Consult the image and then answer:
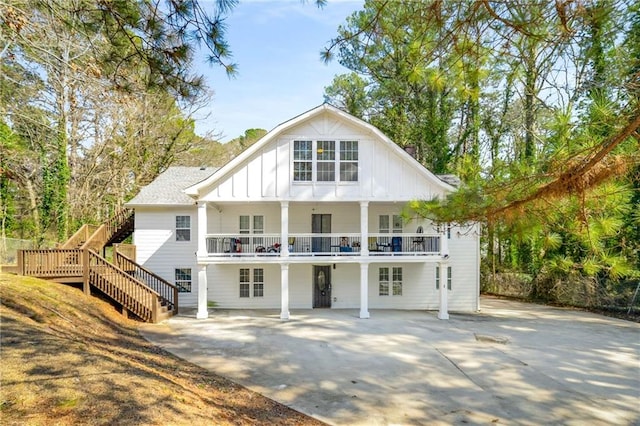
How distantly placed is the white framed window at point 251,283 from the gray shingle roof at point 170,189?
4.02m

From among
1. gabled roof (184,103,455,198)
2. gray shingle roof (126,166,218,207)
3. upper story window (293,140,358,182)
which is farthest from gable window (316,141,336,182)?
gray shingle roof (126,166,218,207)

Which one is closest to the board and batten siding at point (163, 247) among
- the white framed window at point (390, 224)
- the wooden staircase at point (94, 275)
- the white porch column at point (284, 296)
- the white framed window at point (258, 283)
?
the white framed window at point (258, 283)

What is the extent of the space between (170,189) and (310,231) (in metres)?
6.97

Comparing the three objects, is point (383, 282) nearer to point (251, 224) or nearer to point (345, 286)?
point (345, 286)

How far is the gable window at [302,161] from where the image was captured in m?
15.1

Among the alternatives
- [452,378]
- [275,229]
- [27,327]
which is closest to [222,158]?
[275,229]

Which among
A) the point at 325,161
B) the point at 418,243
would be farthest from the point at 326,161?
the point at 418,243

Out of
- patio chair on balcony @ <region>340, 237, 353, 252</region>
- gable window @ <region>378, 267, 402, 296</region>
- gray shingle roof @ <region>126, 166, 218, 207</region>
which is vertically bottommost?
gable window @ <region>378, 267, 402, 296</region>

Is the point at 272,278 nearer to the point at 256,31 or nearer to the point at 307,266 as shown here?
the point at 307,266

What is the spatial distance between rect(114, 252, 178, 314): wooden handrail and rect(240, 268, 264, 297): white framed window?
115 inches

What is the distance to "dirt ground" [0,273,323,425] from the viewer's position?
197 inches

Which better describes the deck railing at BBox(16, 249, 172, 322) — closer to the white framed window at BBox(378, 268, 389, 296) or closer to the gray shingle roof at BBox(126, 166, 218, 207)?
the gray shingle roof at BBox(126, 166, 218, 207)

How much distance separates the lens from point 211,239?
1599 cm

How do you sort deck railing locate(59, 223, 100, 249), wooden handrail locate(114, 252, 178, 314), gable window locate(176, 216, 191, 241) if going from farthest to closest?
gable window locate(176, 216, 191, 241), deck railing locate(59, 223, 100, 249), wooden handrail locate(114, 252, 178, 314)
